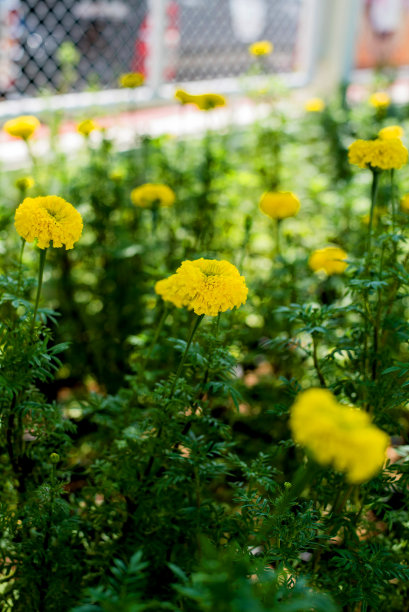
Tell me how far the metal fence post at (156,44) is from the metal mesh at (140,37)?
49mm

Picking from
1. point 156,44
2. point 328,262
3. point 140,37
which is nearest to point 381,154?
point 328,262

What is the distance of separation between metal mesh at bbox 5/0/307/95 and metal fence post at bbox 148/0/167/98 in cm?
5

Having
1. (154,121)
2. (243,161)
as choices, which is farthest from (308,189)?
(154,121)

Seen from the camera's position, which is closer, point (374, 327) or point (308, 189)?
point (374, 327)

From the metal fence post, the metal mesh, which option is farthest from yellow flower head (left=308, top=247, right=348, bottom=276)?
the metal fence post

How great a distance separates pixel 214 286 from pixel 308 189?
6.58 ft

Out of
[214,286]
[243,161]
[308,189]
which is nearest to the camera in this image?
[214,286]

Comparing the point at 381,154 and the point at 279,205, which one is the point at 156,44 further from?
the point at 381,154

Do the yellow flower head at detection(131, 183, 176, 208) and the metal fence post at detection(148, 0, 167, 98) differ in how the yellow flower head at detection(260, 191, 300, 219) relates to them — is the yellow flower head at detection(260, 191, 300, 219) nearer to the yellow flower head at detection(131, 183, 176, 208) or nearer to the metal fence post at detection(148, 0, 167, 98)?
the yellow flower head at detection(131, 183, 176, 208)

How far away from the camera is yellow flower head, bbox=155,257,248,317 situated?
38.7 inches

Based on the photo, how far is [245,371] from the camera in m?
2.04

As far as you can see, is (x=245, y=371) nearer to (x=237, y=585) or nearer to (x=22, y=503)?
(x=22, y=503)

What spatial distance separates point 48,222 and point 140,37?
3470 mm

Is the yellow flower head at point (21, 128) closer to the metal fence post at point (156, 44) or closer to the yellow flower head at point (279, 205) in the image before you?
the yellow flower head at point (279, 205)
